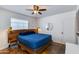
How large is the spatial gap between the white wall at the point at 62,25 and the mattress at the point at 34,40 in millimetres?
100

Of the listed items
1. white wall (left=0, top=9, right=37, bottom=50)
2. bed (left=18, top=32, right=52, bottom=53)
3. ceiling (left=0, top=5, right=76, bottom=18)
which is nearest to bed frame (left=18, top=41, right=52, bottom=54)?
bed (left=18, top=32, right=52, bottom=53)

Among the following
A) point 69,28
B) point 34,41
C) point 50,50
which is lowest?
point 50,50

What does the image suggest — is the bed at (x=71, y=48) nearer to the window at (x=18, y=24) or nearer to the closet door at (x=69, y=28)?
the closet door at (x=69, y=28)

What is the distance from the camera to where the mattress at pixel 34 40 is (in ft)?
2.67

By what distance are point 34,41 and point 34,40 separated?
0.02 meters

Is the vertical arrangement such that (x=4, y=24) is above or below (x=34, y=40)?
above

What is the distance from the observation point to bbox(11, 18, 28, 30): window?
0.84 meters

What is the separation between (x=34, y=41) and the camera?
0.81 m

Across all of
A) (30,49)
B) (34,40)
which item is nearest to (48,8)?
(34,40)

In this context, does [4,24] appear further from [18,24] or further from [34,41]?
[34,41]
